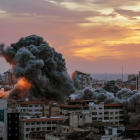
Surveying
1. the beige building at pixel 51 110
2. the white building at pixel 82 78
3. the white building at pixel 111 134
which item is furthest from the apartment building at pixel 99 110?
the white building at pixel 82 78

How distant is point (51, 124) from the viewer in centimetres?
7581

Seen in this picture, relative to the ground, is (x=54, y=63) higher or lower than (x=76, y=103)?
higher

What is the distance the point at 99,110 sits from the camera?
3516 inches

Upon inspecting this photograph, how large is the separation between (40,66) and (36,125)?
3992 cm

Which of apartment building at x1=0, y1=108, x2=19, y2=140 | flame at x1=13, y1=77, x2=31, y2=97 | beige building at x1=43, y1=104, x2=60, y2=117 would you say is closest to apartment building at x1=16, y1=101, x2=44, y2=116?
beige building at x1=43, y1=104, x2=60, y2=117

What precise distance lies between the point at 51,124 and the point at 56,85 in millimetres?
46221

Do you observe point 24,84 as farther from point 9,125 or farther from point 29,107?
point 9,125

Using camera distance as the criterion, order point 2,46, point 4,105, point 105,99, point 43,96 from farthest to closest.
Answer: point 2,46 → point 43,96 → point 105,99 → point 4,105

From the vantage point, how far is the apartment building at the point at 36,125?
75.1m

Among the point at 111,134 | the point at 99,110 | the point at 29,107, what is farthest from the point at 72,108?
the point at 111,134

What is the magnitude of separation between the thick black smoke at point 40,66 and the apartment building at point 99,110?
78.3 ft

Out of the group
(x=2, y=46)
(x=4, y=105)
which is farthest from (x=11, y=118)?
(x=2, y=46)

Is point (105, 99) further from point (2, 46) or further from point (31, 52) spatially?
point (2, 46)

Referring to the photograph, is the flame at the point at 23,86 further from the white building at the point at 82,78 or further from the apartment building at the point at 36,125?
the apartment building at the point at 36,125
